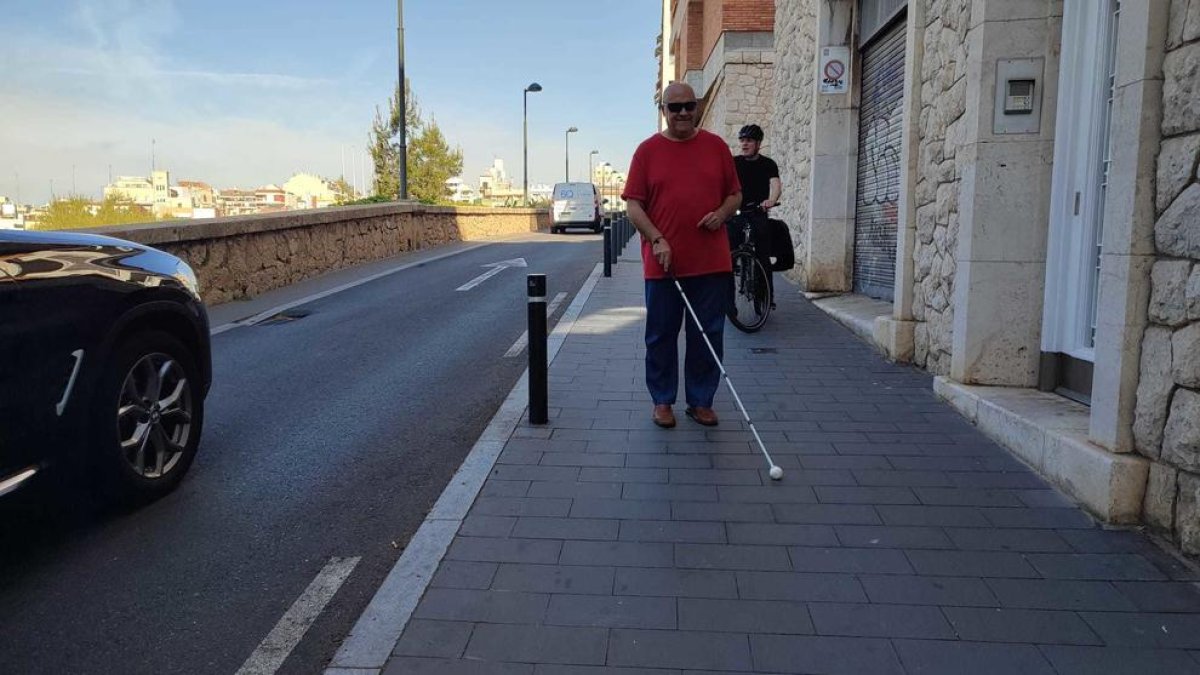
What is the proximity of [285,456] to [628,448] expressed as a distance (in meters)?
1.93

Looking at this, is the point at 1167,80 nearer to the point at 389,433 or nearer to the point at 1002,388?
the point at 1002,388

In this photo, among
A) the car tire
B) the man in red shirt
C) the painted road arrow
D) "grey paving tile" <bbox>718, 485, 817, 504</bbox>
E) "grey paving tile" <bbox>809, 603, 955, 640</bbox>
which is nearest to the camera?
"grey paving tile" <bbox>809, 603, 955, 640</bbox>

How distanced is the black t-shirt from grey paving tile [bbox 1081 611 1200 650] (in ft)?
19.5

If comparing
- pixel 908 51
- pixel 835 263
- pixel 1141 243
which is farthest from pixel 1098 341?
pixel 835 263

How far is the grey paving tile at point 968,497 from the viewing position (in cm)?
404

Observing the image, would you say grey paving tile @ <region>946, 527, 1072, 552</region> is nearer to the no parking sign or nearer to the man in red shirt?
the man in red shirt

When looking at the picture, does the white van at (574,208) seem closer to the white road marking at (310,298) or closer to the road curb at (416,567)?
the white road marking at (310,298)

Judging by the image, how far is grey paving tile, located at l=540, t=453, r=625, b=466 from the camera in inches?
183

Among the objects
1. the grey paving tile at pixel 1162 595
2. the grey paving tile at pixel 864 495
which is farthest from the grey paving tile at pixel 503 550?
the grey paving tile at pixel 1162 595

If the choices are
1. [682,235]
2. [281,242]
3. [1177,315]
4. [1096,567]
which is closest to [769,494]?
[1096,567]

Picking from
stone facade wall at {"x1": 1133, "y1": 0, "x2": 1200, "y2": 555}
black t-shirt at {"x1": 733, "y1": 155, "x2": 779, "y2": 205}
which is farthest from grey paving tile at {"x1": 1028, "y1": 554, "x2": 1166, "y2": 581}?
black t-shirt at {"x1": 733, "y1": 155, "x2": 779, "y2": 205}

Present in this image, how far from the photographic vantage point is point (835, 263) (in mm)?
10781

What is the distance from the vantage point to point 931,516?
389 centimetres

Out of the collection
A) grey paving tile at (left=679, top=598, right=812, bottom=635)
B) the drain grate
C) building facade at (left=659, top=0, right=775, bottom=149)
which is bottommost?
grey paving tile at (left=679, top=598, right=812, bottom=635)
